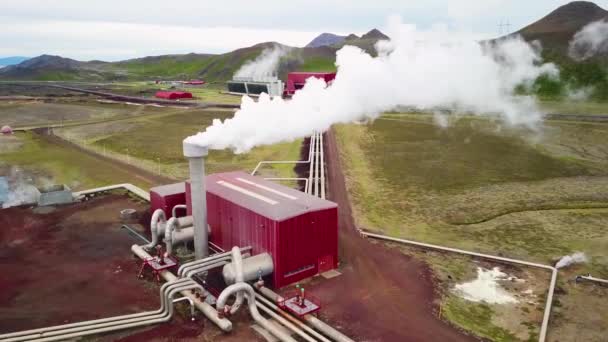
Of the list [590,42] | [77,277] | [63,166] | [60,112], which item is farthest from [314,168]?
[590,42]

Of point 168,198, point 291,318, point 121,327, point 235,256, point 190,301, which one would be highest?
point 168,198

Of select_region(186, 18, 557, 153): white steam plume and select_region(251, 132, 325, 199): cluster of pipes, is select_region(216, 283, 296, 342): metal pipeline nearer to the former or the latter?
select_region(186, 18, 557, 153): white steam plume

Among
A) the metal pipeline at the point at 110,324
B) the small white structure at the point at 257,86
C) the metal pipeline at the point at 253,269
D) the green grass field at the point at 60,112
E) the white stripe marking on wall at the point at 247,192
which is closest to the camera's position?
the metal pipeline at the point at 110,324

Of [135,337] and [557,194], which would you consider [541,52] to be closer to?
[557,194]

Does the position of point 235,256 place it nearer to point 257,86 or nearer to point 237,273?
point 237,273

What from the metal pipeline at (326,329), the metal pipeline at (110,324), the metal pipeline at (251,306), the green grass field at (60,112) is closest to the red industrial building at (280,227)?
the metal pipeline at (251,306)

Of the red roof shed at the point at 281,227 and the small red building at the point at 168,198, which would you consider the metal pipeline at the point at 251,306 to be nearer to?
the red roof shed at the point at 281,227

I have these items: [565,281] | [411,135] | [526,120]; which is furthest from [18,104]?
[565,281]
